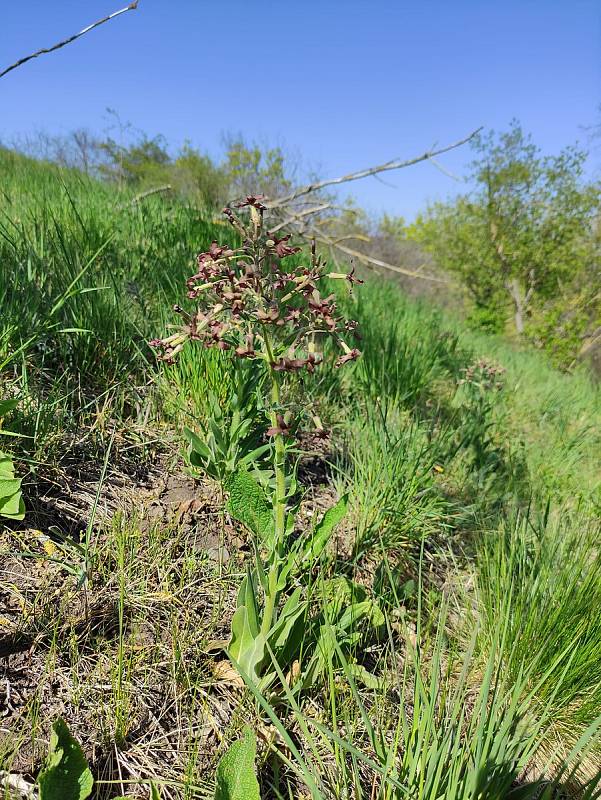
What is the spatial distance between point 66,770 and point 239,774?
1.10ft

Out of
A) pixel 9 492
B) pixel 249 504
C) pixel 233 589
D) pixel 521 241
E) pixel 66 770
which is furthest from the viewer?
pixel 521 241

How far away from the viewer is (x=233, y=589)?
1.57 m

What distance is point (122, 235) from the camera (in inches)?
122

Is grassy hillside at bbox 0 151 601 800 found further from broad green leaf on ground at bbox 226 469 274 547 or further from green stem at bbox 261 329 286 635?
broad green leaf on ground at bbox 226 469 274 547

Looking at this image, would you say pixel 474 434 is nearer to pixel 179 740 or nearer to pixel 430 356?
pixel 430 356

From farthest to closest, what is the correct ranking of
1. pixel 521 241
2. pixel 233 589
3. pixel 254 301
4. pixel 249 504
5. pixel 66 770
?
pixel 521 241 → pixel 233 589 → pixel 249 504 → pixel 254 301 → pixel 66 770

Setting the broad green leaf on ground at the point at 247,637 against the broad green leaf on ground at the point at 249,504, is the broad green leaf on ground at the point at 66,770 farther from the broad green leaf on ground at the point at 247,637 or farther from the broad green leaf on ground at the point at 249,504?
the broad green leaf on ground at the point at 249,504

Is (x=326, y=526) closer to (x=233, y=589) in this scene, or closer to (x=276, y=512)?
(x=276, y=512)

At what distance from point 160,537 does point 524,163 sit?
57.4ft

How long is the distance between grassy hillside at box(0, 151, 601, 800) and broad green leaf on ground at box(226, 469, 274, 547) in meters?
0.24

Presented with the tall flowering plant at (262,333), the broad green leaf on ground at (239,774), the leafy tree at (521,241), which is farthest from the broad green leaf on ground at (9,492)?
the leafy tree at (521,241)

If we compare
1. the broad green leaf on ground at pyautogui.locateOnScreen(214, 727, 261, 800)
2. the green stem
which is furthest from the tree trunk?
the broad green leaf on ground at pyautogui.locateOnScreen(214, 727, 261, 800)

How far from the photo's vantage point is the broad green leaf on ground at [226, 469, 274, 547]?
4.00ft

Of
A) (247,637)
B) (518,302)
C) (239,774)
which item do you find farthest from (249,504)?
(518,302)
